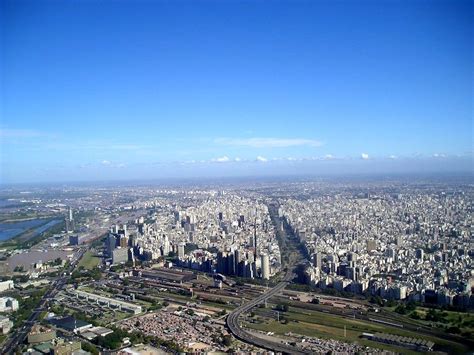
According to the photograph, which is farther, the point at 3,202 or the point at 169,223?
the point at 3,202

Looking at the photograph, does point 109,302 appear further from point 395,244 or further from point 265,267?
point 395,244

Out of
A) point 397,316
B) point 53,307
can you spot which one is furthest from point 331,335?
point 53,307

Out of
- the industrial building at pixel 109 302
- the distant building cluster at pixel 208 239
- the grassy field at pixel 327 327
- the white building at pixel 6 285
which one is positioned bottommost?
the grassy field at pixel 327 327

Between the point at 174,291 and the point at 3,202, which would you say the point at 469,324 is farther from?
the point at 3,202

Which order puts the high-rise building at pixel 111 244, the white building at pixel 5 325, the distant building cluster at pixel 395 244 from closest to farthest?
the white building at pixel 5 325 < the distant building cluster at pixel 395 244 < the high-rise building at pixel 111 244

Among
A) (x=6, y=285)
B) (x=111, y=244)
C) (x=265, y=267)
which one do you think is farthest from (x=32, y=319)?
(x=111, y=244)

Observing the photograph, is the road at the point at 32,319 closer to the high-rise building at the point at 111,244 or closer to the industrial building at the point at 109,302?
the industrial building at the point at 109,302

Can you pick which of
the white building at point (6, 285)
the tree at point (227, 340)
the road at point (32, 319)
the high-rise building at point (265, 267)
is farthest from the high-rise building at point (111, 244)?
the tree at point (227, 340)
